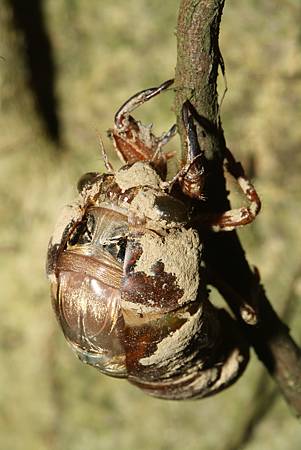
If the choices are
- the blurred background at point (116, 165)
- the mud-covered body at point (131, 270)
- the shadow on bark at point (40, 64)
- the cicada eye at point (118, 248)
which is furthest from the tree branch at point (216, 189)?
the shadow on bark at point (40, 64)

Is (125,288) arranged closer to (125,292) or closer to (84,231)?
(125,292)

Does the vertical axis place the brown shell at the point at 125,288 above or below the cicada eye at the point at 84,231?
below

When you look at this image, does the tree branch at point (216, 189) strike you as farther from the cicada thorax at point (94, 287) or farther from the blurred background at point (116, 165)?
the blurred background at point (116, 165)

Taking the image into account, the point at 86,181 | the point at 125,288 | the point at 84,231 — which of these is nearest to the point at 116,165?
the point at 86,181

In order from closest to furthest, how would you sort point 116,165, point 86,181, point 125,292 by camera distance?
1. point 125,292
2. point 86,181
3. point 116,165

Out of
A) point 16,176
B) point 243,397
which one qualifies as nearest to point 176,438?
point 243,397

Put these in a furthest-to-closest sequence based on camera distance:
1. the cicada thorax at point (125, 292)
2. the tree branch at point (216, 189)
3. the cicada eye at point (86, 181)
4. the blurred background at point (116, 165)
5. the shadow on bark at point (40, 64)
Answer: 1. the blurred background at point (116, 165)
2. the shadow on bark at point (40, 64)
3. the cicada eye at point (86, 181)
4. the cicada thorax at point (125, 292)
5. the tree branch at point (216, 189)
